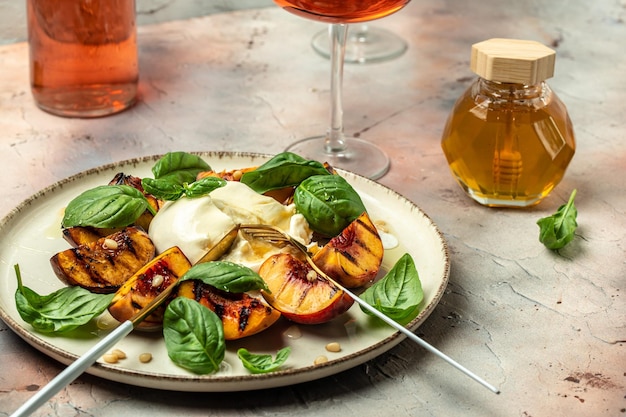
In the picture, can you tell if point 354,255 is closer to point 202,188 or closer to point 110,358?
point 202,188

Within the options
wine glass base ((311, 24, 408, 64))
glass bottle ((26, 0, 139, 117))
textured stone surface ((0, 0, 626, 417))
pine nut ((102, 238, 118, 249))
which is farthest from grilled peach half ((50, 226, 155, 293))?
wine glass base ((311, 24, 408, 64))

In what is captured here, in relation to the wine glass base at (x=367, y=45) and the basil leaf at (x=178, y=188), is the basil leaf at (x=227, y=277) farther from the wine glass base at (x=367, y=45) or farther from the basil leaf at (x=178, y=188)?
the wine glass base at (x=367, y=45)

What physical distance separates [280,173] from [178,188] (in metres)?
0.16

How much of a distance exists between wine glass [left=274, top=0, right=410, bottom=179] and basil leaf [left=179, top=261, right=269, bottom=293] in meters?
0.54

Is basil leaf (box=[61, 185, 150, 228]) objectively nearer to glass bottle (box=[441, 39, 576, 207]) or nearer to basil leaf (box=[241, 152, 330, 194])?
basil leaf (box=[241, 152, 330, 194])

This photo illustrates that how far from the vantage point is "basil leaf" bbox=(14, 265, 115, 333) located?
3.51 ft

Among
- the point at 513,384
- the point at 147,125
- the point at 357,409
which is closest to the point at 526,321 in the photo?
the point at 513,384

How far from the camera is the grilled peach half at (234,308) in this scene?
3.46ft

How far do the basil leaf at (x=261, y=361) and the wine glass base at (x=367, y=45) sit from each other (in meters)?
1.25

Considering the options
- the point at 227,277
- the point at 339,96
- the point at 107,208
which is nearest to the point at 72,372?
the point at 227,277

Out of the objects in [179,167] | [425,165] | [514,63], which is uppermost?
[514,63]

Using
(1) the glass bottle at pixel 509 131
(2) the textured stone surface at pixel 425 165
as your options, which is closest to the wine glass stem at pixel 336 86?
(2) the textured stone surface at pixel 425 165

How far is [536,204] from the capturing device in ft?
5.11

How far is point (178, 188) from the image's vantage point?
4.15 feet
